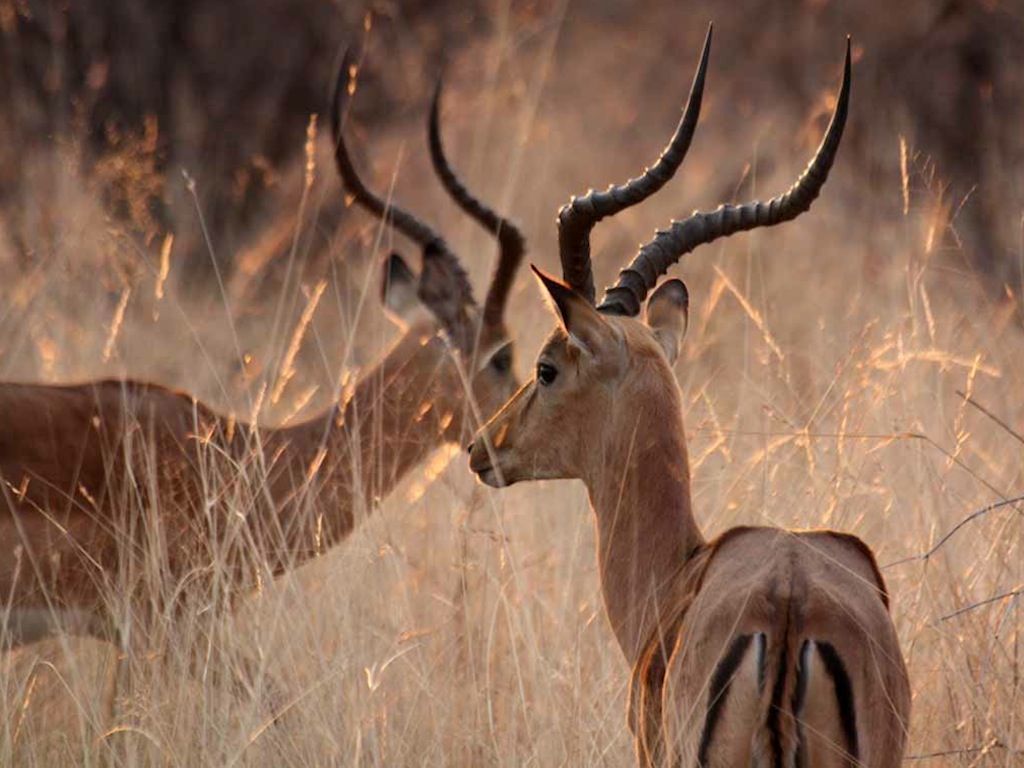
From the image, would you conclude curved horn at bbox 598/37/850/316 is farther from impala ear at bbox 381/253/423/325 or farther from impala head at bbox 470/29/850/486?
impala ear at bbox 381/253/423/325

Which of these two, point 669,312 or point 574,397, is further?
point 669,312

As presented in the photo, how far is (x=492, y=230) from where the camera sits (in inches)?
248

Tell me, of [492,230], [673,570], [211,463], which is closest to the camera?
[673,570]

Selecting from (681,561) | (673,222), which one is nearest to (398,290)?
(673,222)

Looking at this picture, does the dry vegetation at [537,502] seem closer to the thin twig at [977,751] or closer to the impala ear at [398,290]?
the thin twig at [977,751]

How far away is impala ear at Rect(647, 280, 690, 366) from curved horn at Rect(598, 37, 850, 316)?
5.8 inches

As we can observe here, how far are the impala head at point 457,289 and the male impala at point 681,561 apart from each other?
133cm

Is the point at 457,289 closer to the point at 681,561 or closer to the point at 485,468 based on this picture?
the point at 485,468

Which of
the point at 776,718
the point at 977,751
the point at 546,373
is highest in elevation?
the point at 546,373

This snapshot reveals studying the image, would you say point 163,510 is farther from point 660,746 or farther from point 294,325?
point 294,325

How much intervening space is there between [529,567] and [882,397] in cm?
132

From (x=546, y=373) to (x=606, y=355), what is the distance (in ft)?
0.64

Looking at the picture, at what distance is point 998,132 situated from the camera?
43.4 feet

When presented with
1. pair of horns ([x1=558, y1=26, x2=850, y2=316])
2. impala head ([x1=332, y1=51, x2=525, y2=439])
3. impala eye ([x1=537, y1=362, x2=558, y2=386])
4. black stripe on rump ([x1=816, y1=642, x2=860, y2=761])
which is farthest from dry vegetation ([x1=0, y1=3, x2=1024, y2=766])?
black stripe on rump ([x1=816, y1=642, x2=860, y2=761])
